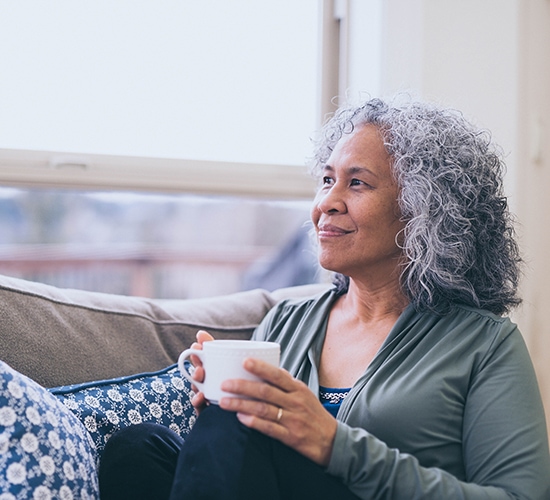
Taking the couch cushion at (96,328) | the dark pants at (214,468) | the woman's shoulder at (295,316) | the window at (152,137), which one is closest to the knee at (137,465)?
the dark pants at (214,468)

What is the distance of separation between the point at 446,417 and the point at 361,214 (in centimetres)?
46

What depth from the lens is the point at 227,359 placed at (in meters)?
1.00

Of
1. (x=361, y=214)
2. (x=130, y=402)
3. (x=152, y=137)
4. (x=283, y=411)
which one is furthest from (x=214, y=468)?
(x=152, y=137)

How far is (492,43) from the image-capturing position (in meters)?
2.35

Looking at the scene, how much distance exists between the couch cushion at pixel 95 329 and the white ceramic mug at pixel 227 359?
0.53m

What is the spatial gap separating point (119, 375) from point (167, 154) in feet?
2.91

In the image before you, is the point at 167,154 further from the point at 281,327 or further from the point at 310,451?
the point at 310,451

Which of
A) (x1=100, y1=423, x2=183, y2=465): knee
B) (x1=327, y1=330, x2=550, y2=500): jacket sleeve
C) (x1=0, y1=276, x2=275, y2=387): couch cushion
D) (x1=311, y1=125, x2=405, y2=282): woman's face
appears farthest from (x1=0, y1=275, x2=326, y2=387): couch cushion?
(x1=327, y1=330, x2=550, y2=500): jacket sleeve

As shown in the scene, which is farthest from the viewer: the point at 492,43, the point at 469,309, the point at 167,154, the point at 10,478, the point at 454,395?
the point at 492,43

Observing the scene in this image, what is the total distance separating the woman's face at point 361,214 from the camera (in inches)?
58.9

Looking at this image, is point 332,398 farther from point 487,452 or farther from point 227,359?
point 227,359

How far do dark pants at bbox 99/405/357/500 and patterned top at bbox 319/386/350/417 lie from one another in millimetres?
312

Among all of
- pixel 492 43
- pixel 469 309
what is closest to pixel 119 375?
pixel 469 309

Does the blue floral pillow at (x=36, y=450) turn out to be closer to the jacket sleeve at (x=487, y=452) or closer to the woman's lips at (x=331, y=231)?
the jacket sleeve at (x=487, y=452)
